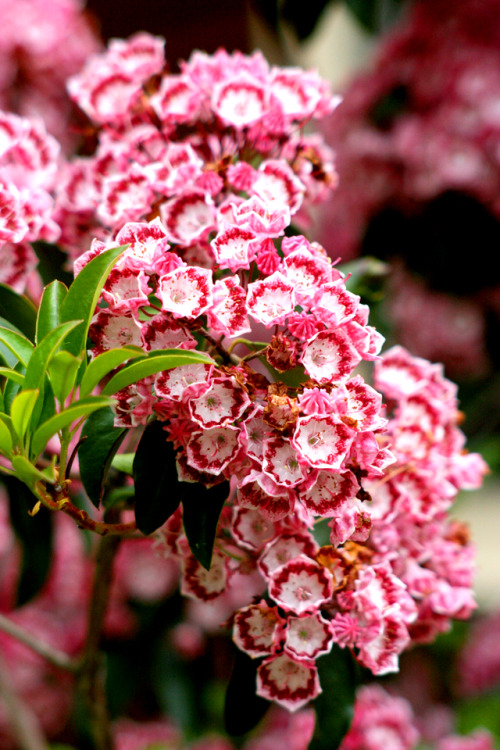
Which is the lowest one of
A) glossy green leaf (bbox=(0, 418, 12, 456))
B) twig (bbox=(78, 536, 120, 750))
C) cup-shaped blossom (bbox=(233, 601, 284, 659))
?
twig (bbox=(78, 536, 120, 750))

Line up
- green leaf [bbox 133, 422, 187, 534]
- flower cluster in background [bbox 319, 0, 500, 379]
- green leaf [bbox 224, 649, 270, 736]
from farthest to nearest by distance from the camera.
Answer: flower cluster in background [bbox 319, 0, 500, 379] < green leaf [bbox 224, 649, 270, 736] < green leaf [bbox 133, 422, 187, 534]

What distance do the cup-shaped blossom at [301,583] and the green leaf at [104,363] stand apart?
26cm

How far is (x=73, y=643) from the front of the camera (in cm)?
156

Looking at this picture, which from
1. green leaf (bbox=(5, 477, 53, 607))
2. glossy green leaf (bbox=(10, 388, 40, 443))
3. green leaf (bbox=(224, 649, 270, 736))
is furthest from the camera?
green leaf (bbox=(5, 477, 53, 607))

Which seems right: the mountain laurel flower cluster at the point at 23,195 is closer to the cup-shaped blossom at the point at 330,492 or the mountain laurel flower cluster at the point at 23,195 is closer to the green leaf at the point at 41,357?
the green leaf at the point at 41,357

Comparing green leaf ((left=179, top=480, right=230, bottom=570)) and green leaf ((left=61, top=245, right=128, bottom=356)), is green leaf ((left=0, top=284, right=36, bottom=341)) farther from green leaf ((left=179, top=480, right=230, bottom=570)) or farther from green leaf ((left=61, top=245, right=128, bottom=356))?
green leaf ((left=179, top=480, right=230, bottom=570))

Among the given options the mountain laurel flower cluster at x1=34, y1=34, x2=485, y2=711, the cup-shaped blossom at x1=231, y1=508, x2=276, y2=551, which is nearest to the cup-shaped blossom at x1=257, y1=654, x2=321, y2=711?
the mountain laurel flower cluster at x1=34, y1=34, x2=485, y2=711

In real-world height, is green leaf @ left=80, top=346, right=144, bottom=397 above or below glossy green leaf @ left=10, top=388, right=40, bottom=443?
above

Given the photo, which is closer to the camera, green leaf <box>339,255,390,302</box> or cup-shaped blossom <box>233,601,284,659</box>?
cup-shaped blossom <box>233,601,284,659</box>

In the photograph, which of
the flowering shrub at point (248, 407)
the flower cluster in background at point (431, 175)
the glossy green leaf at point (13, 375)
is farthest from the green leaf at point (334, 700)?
the flower cluster in background at point (431, 175)

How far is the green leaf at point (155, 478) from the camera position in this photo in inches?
24.9

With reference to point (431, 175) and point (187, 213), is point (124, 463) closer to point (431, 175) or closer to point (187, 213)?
point (187, 213)

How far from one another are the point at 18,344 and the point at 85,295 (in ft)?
0.28

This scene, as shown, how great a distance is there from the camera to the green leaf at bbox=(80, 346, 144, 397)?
0.55 metres
